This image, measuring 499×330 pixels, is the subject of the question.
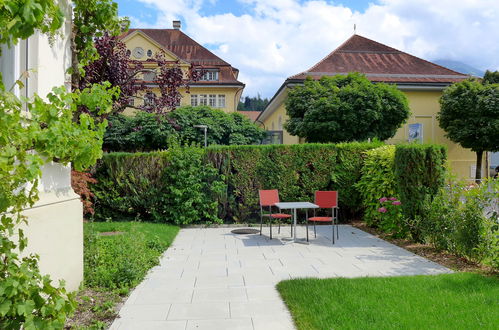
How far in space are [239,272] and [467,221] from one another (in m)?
3.82

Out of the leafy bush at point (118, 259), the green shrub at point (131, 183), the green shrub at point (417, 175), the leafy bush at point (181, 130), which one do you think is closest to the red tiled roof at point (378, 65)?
the leafy bush at point (181, 130)

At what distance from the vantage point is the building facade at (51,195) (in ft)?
13.8

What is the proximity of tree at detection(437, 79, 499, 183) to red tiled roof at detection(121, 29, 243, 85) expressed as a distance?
61.8ft

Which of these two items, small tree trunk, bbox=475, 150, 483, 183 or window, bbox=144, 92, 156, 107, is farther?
small tree trunk, bbox=475, 150, 483, 183

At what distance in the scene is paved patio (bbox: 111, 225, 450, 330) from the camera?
4383 mm

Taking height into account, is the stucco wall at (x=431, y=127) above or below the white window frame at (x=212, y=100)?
below

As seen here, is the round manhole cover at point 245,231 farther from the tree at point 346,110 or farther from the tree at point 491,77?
the tree at point 491,77

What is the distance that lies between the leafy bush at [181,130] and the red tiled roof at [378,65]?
22.2 feet

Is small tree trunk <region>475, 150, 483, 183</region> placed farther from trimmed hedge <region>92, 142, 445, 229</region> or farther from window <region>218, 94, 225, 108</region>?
window <region>218, 94, 225, 108</region>

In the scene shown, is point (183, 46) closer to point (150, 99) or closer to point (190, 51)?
point (190, 51)

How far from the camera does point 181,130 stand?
26.3m

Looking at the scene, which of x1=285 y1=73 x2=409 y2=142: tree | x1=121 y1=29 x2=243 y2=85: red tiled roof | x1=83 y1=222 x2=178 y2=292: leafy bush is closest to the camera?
x1=83 y1=222 x2=178 y2=292: leafy bush

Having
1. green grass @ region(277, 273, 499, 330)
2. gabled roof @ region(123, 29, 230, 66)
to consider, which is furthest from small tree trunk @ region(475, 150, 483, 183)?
gabled roof @ region(123, 29, 230, 66)

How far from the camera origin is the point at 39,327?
2.55 meters
